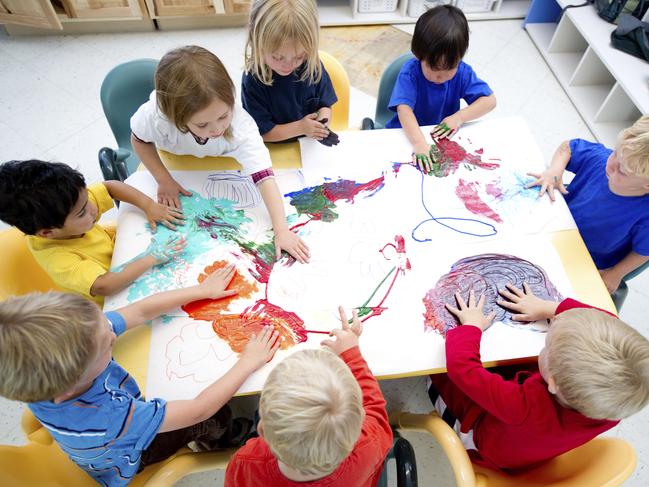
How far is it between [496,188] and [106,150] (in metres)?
1.43

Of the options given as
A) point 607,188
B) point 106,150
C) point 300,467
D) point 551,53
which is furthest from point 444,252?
point 551,53

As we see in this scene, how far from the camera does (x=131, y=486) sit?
1192 millimetres

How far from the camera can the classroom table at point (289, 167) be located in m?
1.16

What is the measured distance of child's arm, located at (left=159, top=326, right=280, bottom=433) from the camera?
106cm

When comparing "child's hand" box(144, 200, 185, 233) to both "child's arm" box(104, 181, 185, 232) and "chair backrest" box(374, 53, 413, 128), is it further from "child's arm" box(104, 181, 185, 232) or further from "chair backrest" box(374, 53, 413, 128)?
"chair backrest" box(374, 53, 413, 128)

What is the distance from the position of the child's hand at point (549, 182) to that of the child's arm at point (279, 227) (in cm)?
81

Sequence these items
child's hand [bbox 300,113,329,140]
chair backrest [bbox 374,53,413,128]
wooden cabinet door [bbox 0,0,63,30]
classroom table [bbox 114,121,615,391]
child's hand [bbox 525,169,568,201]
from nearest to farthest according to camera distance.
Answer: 1. classroom table [bbox 114,121,615,391]
2. child's hand [bbox 525,169,568,201]
3. child's hand [bbox 300,113,329,140]
4. chair backrest [bbox 374,53,413,128]
5. wooden cabinet door [bbox 0,0,63,30]

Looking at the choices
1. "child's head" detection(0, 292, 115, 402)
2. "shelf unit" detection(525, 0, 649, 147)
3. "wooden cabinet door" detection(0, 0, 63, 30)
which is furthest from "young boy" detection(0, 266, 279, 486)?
"wooden cabinet door" detection(0, 0, 63, 30)

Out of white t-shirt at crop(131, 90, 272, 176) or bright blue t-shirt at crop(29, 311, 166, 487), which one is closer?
bright blue t-shirt at crop(29, 311, 166, 487)

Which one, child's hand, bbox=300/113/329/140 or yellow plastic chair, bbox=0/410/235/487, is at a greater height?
child's hand, bbox=300/113/329/140

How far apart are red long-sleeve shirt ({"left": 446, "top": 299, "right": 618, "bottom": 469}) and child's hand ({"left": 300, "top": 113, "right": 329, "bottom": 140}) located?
834mm

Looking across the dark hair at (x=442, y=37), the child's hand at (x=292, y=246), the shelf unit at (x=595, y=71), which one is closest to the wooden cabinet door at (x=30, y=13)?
the dark hair at (x=442, y=37)

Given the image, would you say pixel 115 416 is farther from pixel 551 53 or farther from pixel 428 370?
pixel 551 53

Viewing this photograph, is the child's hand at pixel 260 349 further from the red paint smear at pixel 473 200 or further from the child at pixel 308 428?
the red paint smear at pixel 473 200
